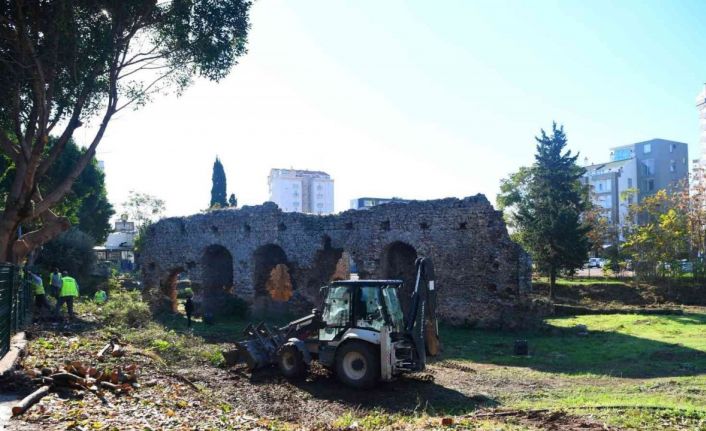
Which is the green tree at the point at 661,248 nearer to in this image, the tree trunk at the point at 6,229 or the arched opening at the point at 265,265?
the arched opening at the point at 265,265

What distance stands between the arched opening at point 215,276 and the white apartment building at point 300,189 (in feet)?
213

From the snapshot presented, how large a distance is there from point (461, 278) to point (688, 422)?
1207cm

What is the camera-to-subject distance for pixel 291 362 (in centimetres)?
1065

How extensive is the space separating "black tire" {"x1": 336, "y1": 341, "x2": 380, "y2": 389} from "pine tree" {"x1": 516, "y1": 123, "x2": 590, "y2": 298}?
68.6ft

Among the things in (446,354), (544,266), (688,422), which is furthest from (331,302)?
(544,266)

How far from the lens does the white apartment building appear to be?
9231 cm

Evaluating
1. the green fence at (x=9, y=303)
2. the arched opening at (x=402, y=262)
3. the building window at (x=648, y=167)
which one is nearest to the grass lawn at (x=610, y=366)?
the arched opening at (x=402, y=262)

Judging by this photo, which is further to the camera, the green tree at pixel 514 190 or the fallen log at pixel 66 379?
the green tree at pixel 514 190

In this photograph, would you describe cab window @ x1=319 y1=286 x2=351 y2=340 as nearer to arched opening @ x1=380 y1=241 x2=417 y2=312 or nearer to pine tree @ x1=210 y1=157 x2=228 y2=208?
arched opening @ x1=380 y1=241 x2=417 y2=312

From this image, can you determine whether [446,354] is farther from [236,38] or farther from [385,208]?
[236,38]

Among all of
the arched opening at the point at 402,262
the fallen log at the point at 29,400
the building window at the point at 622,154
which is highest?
the building window at the point at 622,154

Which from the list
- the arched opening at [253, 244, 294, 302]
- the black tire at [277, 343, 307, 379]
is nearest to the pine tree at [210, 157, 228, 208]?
the arched opening at [253, 244, 294, 302]

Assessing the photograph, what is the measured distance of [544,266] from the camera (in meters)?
28.9

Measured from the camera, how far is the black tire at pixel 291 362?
10547 mm
